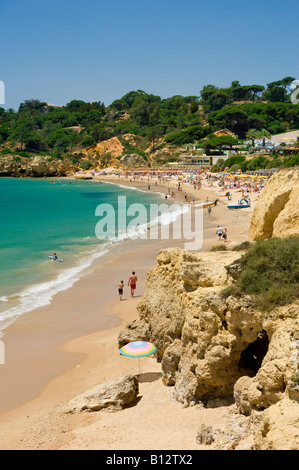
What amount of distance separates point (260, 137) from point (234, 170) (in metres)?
18.2

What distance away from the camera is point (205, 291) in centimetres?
805

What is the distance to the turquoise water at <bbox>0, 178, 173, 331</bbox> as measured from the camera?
57.5ft

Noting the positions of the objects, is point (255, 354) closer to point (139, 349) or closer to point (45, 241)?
point (139, 349)

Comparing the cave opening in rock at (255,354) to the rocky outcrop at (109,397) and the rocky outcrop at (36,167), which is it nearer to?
the rocky outcrop at (109,397)

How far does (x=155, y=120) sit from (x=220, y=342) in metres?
111

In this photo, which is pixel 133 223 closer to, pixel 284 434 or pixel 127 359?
pixel 127 359

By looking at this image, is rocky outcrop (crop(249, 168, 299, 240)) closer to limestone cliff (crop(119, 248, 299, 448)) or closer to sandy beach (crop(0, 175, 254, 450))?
limestone cliff (crop(119, 248, 299, 448))

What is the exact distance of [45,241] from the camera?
28.4 meters

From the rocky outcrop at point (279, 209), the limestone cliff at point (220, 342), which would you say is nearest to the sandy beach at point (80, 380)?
the limestone cliff at point (220, 342)

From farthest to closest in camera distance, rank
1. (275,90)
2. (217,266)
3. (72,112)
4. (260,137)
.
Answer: (72,112)
(275,90)
(260,137)
(217,266)

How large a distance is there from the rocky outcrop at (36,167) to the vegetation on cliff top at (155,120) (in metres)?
7.18

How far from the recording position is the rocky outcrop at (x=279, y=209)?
32.1ft

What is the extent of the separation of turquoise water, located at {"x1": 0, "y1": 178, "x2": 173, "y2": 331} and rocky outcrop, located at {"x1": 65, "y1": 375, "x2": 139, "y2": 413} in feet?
20.2
